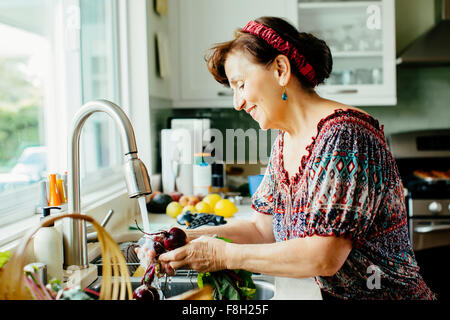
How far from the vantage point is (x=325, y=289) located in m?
1.26

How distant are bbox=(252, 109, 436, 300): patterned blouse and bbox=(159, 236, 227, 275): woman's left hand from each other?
219 mm

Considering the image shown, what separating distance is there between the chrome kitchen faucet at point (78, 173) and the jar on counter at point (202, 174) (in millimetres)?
1316

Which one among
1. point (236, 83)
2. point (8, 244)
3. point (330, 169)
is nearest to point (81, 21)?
point (236, 83)

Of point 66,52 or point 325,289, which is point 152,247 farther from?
point 66,52

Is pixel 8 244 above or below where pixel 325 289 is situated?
above

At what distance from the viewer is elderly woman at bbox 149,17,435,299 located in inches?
43.8

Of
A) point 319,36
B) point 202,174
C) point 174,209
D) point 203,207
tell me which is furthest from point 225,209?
point 319,36

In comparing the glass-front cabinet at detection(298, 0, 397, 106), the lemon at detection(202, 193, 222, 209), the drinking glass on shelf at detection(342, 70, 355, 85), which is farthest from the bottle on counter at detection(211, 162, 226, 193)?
the drinking glass on shelf at detection(342, 70, 355, 85)

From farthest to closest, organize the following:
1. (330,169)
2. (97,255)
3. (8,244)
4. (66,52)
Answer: (66,52) < (97,255) < (8,244) < (330,169)

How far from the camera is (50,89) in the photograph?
1870mm

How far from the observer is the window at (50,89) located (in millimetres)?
1532

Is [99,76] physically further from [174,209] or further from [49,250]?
[49,250]

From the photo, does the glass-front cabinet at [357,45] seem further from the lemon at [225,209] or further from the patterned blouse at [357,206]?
the patterned blouse at [357,206]
